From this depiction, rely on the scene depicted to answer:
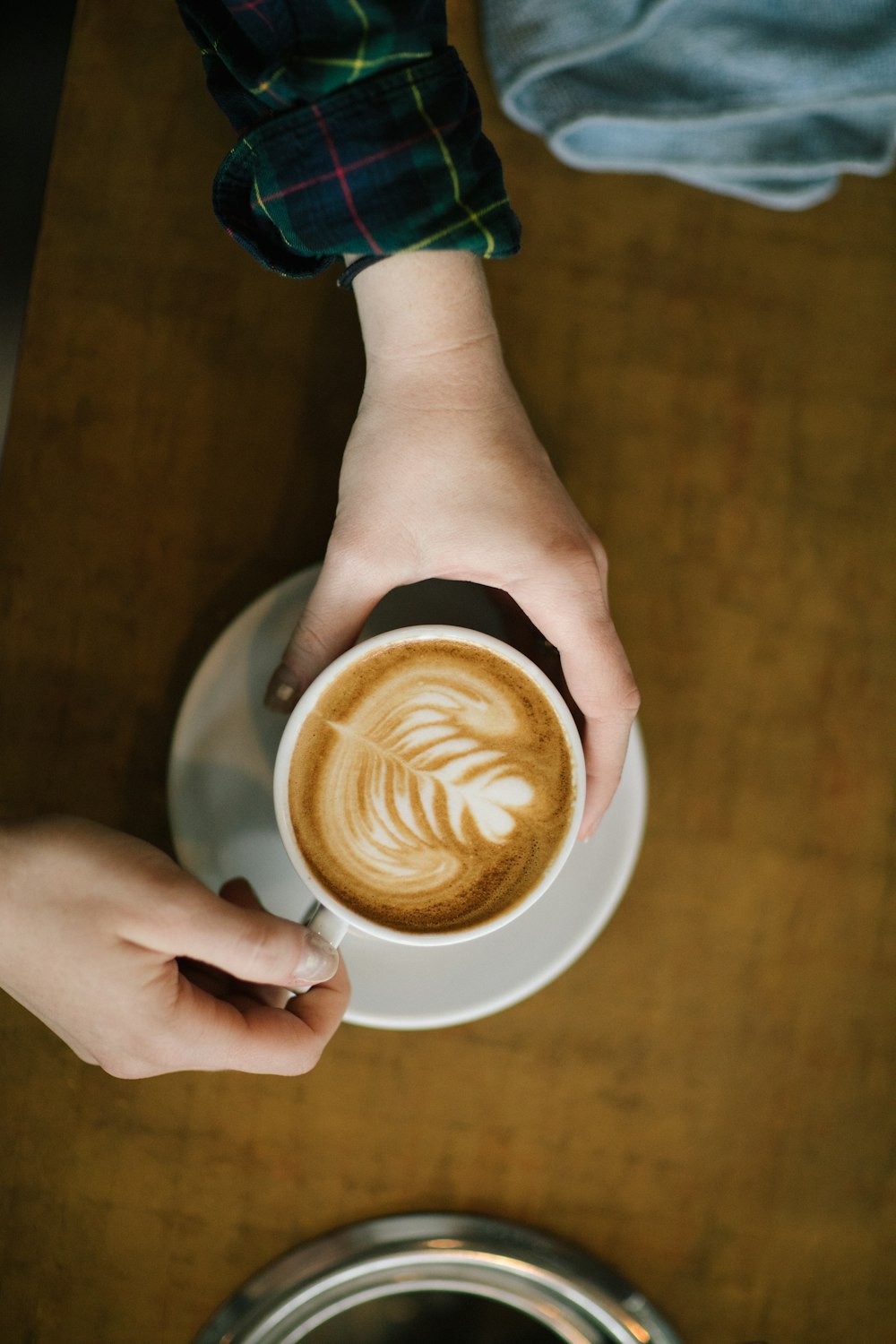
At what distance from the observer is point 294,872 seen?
79cm

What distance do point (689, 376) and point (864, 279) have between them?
0.19 meters

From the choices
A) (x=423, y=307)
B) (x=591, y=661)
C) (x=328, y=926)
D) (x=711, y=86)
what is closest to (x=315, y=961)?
(x=328, y=926)

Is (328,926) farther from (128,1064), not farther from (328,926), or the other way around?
(128,1064)

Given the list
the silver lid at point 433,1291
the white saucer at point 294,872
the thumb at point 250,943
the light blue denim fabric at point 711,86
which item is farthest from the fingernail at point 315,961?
the light blue denim fabric at point 711,86

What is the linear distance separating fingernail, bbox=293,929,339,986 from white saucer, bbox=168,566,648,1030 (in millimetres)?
117

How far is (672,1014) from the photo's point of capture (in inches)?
32.4

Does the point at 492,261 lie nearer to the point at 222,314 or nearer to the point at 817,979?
the point at 222,314

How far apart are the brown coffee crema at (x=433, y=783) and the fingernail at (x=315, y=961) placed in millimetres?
48

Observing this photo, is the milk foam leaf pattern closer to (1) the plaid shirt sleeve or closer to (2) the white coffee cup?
(2) the white coffee cup

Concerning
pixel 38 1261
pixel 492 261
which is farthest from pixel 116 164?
pixel 38 1261

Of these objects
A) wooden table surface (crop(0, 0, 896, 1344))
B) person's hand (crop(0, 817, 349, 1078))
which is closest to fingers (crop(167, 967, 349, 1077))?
person's hand (crop(0, 817, 349, 1078))

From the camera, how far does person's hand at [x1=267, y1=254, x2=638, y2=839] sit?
0.69 meters

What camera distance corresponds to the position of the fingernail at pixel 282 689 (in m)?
0.73

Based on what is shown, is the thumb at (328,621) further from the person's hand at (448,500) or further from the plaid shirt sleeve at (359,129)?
the plaid shirt sleeve at (359,129)
